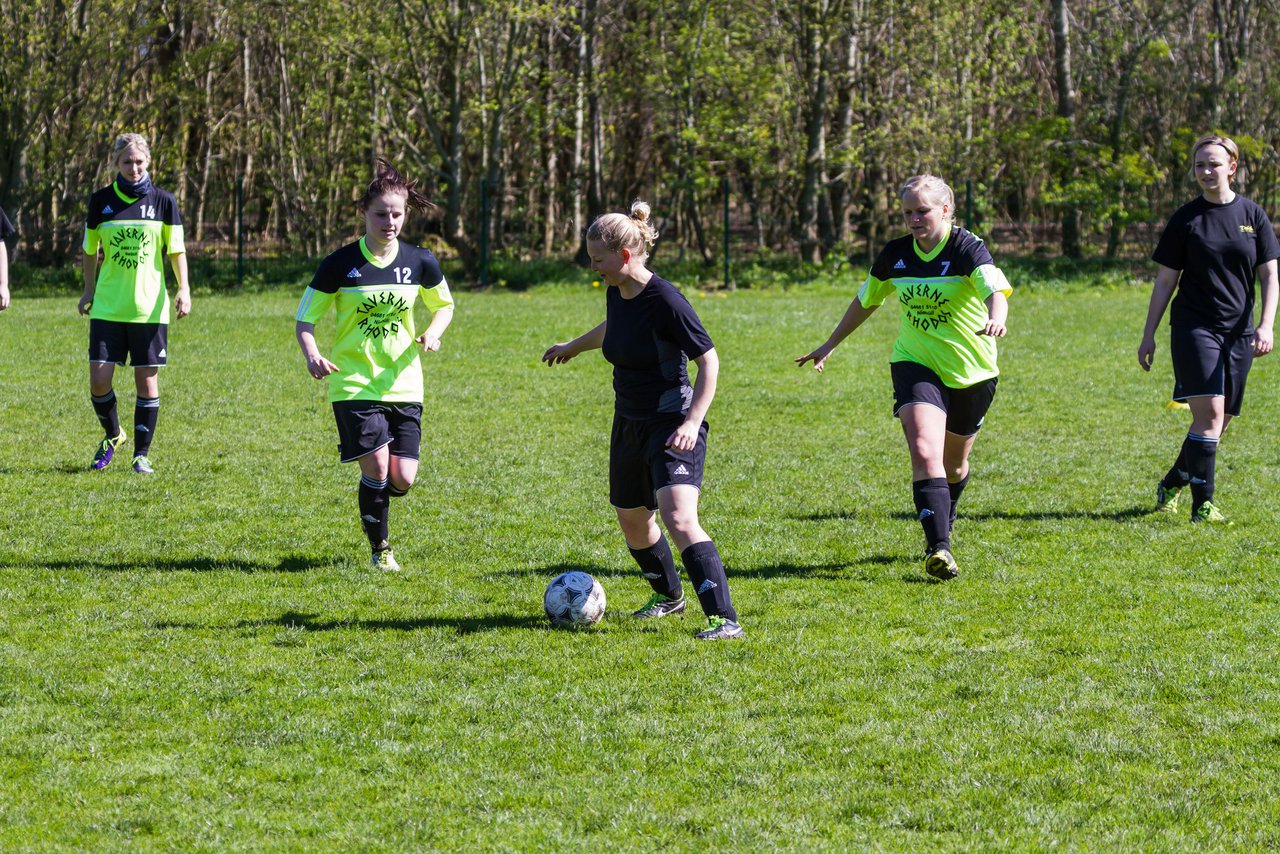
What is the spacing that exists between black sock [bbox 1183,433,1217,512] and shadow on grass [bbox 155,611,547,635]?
13.5 ft

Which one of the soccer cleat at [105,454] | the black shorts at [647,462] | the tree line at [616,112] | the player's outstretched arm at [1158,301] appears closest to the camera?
the black shorts at [647,462]

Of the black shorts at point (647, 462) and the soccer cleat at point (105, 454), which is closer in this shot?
the black shorts at point (647, 462)

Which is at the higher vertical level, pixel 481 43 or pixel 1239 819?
pixel 481 43

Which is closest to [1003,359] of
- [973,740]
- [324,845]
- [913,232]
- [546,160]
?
[913,232]

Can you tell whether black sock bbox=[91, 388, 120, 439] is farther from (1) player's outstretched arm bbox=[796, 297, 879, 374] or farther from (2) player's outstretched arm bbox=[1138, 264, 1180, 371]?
(2) player's outstretched arm bbox=[1138, 264, 1180, 371]

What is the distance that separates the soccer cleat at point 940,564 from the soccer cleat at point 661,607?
1.24 m

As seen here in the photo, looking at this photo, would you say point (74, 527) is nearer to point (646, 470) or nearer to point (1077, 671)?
point (646, 470)

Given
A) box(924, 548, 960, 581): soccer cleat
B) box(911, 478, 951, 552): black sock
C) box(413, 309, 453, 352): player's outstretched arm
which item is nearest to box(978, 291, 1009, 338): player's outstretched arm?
box(911, 478, 951, 552): black sock

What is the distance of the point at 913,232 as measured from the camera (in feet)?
23.3

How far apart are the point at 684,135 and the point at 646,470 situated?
2297 cm

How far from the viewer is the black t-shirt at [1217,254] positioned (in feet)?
26.7

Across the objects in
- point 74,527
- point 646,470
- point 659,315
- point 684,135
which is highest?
point 684,135

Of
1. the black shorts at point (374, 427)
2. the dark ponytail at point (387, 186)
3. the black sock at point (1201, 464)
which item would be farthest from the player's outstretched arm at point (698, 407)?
the black sock at point (1201, 464)

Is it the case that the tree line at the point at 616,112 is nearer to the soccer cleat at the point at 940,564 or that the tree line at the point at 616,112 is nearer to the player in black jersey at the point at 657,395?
the soccer cleat at the point at 940,564
